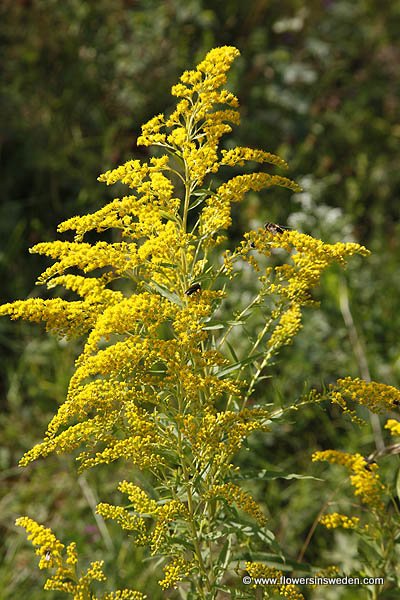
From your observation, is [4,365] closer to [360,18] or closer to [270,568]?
[270,568]

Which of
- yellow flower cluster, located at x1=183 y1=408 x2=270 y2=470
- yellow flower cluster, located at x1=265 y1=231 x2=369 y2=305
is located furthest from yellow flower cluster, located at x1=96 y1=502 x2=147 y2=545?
yellow flower cluster, located at x1=265 y1=231 x2=369 y2=305

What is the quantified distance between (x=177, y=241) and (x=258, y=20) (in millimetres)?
4900

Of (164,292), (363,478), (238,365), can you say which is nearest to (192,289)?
(164,292)

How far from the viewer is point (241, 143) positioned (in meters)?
5.63

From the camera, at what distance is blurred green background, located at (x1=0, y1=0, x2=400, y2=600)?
12.9ft

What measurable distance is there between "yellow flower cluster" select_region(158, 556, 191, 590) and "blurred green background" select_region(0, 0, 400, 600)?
1.74 m

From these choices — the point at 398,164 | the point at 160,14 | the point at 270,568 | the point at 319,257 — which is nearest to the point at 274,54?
the point at 160,14

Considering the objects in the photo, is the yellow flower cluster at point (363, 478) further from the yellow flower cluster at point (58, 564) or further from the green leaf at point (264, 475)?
the yellow flower cluster at point (58, 564)

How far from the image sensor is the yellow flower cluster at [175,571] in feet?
5.96

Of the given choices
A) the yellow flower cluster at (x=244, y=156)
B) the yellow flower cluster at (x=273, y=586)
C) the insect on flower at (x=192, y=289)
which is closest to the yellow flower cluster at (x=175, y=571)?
the yellow flower cluster at (x=273, y=586)

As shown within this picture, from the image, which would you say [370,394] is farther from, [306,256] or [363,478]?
[306,256]

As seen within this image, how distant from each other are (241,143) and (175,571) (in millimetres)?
4271

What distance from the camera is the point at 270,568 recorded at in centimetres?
198

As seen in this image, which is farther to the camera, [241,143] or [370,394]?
[241,143]
